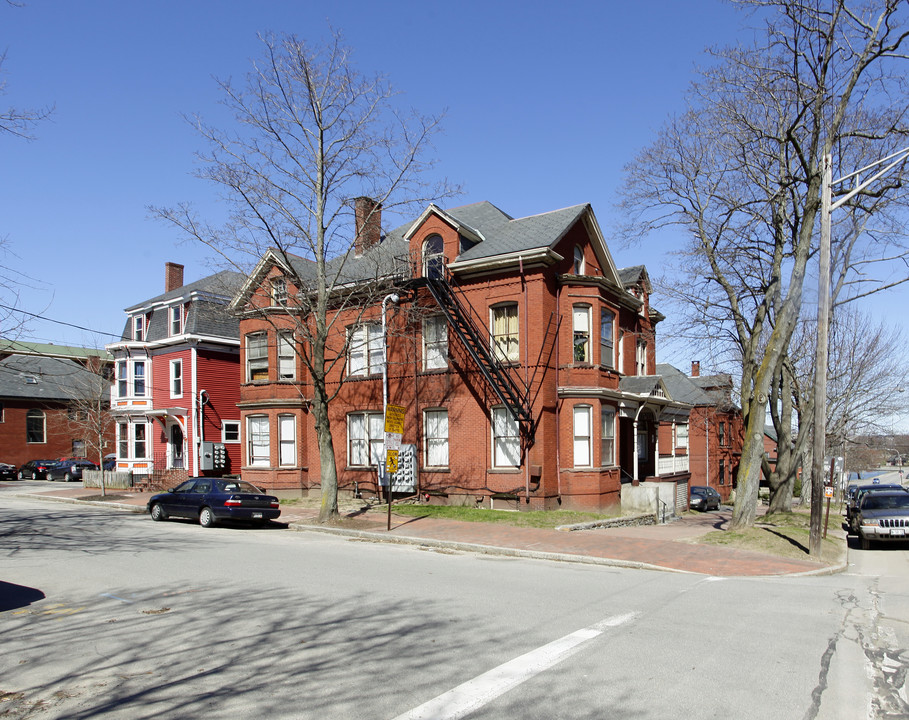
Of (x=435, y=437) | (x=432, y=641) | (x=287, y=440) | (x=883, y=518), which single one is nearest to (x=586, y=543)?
→ (x=883, y=518)

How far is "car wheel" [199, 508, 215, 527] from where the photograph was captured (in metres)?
20.2

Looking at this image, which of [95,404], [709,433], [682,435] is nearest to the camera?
[95,404]

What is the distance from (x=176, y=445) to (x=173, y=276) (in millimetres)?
11039

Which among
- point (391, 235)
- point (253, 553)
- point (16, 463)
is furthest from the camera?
point (16, 463)

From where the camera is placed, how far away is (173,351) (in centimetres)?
3466

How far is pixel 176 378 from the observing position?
34438mm

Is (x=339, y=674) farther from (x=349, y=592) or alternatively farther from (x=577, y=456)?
(x=577, y=456)

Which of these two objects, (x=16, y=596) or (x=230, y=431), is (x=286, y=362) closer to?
(x=230, y=431)

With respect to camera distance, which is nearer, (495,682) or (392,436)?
(495,682)

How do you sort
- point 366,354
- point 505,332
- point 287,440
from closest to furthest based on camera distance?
point 505,332 → point 366,354 → point 287,440

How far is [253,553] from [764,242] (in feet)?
59.0

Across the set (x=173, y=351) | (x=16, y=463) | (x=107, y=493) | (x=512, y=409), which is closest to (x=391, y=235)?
(x=512, y=409)

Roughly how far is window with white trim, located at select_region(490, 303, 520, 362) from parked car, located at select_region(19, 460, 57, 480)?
36.7m

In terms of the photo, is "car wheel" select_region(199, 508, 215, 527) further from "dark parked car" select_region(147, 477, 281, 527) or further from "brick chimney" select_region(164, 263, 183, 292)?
"brick chimney" select_region(164, 263, 183, 292)
